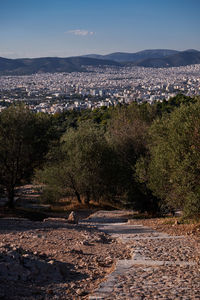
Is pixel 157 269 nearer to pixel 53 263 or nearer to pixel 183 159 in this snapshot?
pixel 53 263

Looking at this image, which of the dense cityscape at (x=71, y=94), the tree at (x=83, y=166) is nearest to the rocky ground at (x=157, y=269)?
the tree at (x=83, y=166)

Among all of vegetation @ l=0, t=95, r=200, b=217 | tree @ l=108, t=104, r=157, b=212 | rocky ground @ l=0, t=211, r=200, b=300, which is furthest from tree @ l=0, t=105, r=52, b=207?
rocky ground @ l=0, t=211, r=200, b=300

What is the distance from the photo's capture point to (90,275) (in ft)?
26.4

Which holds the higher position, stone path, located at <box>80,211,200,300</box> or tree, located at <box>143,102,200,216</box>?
tree, located at <box>143,102,200,216</box>

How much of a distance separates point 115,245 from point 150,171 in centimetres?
708

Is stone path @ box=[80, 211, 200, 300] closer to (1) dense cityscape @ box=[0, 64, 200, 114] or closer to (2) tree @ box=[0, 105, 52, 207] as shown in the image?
(2) tree @ box=[0, 105, 52, 207]

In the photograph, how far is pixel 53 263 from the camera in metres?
8.06

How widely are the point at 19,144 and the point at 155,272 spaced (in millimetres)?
13295

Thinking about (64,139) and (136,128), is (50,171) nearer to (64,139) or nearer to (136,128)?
(64,139)

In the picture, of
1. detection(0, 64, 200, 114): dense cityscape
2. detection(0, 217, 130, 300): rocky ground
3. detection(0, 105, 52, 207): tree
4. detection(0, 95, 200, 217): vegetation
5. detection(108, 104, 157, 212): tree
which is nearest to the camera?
detection(0, 217, 130, 300): rocky ground

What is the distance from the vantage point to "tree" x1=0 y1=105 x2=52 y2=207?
1975cm

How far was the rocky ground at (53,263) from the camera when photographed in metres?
6.78

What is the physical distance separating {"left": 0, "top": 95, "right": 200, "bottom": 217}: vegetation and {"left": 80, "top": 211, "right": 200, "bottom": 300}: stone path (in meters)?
2.66

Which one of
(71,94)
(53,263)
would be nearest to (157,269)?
(53,263)
